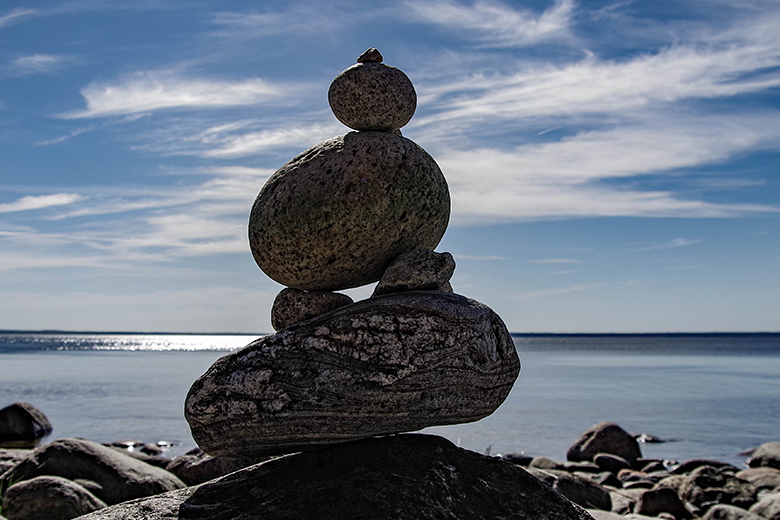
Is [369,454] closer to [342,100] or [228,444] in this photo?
[228,444]

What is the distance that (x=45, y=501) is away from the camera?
8.58 metres

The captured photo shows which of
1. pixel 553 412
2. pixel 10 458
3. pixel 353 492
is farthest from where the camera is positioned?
pixel 553 412

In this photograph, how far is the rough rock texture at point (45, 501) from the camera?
27.9 ft

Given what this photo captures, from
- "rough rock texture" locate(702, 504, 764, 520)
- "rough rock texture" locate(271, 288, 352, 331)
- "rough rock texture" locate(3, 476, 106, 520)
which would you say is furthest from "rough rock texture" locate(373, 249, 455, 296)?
"rough rock texture" locate(702, 504, 764, 520)

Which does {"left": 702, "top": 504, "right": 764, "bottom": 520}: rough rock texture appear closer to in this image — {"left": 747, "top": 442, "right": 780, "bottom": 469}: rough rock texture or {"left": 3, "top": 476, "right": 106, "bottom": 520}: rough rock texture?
{"left": 747, "top": 442, "right": 780, "bottom": 469}: rough rock texture

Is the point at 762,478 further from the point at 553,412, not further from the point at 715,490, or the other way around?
the point at 553,412

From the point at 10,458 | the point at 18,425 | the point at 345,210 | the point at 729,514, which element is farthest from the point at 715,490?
the point at 18,425

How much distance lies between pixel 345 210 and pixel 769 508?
8806mm

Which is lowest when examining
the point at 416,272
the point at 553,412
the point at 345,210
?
the point at 553,412

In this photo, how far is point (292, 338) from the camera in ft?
17.4

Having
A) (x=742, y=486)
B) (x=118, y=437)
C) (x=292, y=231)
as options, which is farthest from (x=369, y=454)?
(x=118, y=437)

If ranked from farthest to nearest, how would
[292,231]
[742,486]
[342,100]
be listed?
1. [742,486]
2. [342,100]
3. [292,231]

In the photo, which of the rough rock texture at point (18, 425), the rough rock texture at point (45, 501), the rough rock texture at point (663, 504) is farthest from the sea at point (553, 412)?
the rough rock texture at point (45, 501)

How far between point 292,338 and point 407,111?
2293mm
